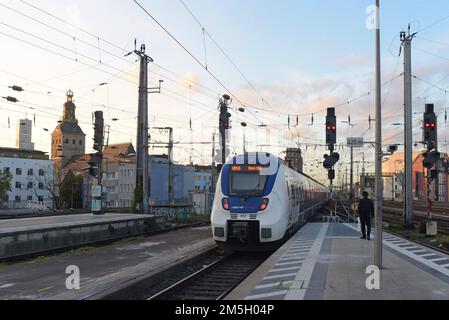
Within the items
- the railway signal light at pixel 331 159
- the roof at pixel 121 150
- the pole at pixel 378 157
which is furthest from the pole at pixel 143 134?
the roof at pixel 121 150

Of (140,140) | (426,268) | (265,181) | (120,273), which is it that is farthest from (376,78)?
(140,140)

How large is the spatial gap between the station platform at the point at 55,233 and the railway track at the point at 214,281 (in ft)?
22.3

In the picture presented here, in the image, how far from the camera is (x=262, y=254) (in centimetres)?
1781

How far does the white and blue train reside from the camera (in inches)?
625

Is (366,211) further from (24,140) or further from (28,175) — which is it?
(24,140)

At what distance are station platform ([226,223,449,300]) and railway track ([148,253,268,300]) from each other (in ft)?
2.63

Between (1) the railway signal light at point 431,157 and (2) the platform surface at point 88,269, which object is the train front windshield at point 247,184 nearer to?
(2) the platform surface at point 88,269

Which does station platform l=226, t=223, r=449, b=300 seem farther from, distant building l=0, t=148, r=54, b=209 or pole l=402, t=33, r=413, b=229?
distant building l=0, t=148, r=54, b=209

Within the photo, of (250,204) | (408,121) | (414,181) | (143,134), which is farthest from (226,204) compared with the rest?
(414,181)

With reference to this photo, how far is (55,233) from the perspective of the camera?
1980cm

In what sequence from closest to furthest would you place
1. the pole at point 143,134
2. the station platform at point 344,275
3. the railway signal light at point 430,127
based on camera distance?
the station platform at point 344,275 < the railway signal light at point 430,127 < the pole at point 143,134

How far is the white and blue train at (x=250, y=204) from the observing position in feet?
52.1

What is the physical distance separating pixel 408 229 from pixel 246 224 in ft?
36.8

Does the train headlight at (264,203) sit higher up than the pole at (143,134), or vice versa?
the pole at (143,134)
